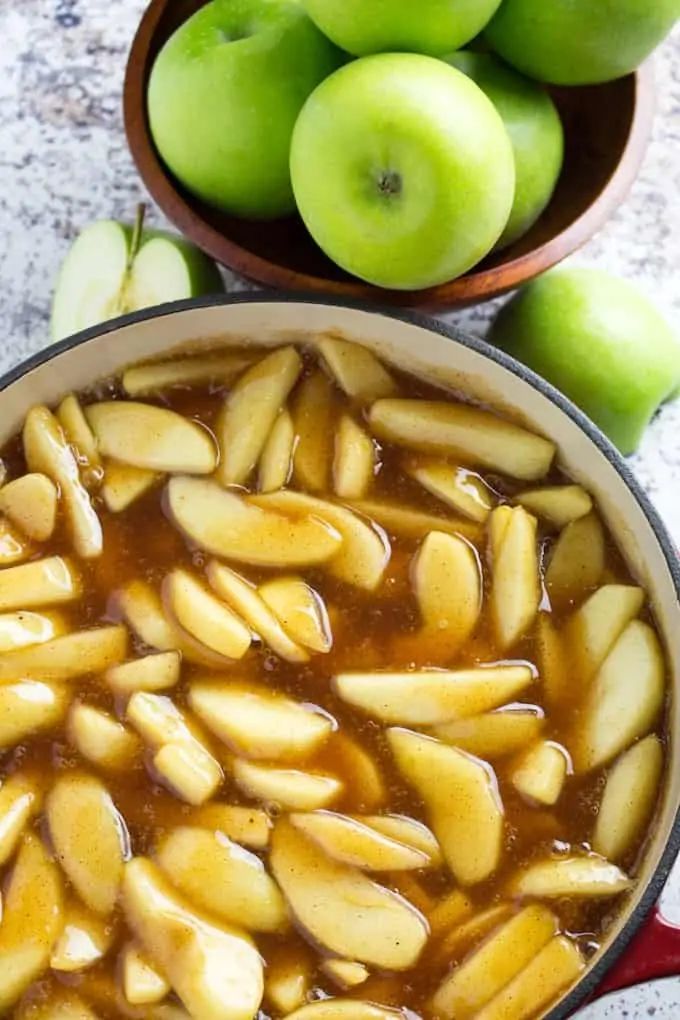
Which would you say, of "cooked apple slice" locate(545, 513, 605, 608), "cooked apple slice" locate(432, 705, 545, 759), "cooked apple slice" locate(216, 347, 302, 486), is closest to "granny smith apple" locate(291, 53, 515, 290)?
"cooked apple slice" locate(216, 347, 302, 486)

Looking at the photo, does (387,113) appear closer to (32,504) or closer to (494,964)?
(32,504)

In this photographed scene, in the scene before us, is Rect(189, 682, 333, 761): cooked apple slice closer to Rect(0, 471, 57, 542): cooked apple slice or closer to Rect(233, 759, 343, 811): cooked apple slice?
Rect(233, 759, 343, 811): cooked apple slice

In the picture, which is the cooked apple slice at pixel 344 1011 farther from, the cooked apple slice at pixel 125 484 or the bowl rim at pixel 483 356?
the cooked apple slice at pixel 125 484

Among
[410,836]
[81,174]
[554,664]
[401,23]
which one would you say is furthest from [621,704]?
[81,174]

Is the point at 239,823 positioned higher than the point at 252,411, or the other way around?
the point at 252,411

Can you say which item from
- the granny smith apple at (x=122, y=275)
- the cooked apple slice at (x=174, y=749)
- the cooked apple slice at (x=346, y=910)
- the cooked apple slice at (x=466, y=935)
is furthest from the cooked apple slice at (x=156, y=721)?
the granny smith apple at (x=122, y=275)

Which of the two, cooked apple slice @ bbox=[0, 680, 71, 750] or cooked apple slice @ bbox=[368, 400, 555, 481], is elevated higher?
cooked apple slice @ bbox=[368, 400, 555, 481]

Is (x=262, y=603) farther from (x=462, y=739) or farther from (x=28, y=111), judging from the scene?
(x=28, y=111)
